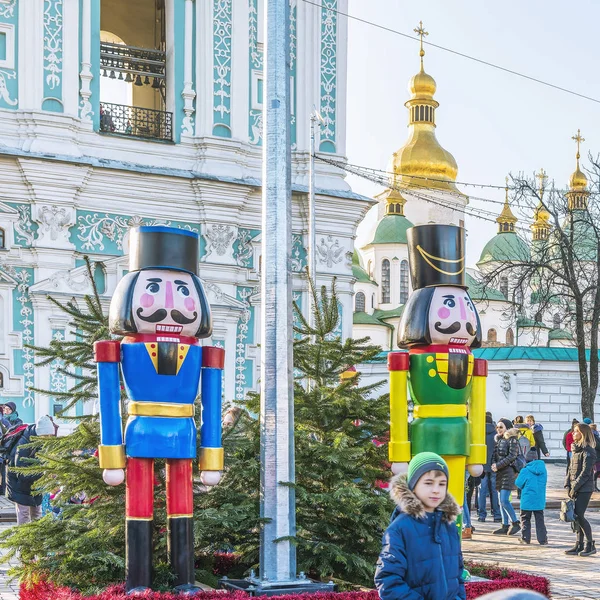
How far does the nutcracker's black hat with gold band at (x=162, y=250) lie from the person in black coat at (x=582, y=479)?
5.92 m

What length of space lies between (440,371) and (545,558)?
4065 mm

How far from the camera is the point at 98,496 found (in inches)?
290

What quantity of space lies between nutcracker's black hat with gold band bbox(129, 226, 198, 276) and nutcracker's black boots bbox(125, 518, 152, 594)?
1634 millimetres

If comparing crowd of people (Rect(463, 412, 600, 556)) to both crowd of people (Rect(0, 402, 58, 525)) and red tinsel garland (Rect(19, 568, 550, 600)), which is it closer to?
red tinsel garland (Rect(19, 568, 550, 600))

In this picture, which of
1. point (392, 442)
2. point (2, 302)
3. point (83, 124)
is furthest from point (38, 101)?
point (392, 442)

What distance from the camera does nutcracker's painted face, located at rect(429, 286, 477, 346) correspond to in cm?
757

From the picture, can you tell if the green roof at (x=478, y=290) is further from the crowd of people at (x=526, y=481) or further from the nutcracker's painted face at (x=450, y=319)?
the nutcracker's painted face at (x=450, y=319)

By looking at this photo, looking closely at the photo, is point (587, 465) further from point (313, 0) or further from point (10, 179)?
point (313, 0)

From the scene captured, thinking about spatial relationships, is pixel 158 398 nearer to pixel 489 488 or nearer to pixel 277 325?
pixel 277 325

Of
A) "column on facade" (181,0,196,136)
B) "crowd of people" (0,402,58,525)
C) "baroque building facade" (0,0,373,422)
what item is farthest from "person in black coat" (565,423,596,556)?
"column on facade" (181,0,196,136)

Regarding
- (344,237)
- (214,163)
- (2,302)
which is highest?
(214,163)

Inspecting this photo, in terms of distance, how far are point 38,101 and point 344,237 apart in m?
6.59

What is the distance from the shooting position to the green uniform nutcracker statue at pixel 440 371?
292 inches

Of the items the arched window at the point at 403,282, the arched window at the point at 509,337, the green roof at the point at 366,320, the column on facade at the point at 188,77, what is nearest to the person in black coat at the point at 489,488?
the column on facade at the point at 188,77
